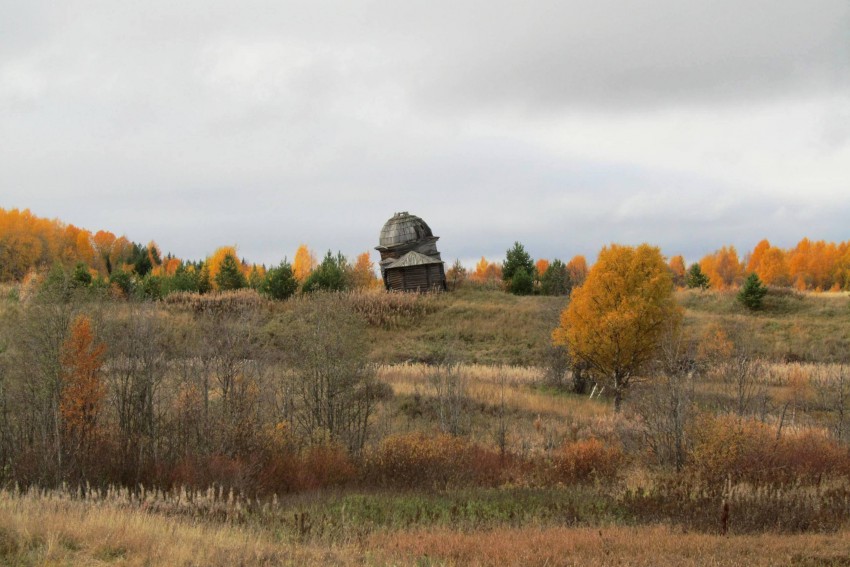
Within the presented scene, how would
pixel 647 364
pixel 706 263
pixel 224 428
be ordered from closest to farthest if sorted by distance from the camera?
pixel 224 428 < pixel 647 364 < pixel 706 263

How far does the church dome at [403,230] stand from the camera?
179 ft

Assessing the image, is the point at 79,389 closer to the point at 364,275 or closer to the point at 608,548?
the point at 608,548

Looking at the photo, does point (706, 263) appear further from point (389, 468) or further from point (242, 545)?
point (242, 545)

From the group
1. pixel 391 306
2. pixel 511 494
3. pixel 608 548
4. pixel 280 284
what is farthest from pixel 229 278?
pixel 608 548

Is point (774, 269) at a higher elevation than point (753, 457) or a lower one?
higher

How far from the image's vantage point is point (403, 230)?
179 ft

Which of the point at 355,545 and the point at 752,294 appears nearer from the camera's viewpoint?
the point at 355,545

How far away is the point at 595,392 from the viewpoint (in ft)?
108

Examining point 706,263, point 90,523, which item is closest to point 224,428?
point 90,523

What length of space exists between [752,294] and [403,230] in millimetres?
26430

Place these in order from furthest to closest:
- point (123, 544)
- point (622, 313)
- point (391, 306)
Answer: point (391, 306)
point (622, 313)
point (123, 544)

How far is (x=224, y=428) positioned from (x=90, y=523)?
7860 mm

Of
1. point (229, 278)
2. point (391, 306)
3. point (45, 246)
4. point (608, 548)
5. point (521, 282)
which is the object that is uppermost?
point (45, 246)

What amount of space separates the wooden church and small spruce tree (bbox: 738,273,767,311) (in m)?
22.4
